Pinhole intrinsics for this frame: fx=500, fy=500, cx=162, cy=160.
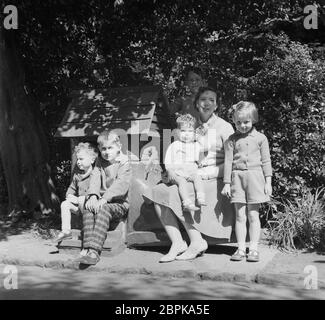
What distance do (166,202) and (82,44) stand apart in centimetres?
453

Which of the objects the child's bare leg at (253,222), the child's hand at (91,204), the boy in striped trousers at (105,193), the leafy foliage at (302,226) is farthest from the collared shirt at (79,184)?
the leafy foliage at (302,226)

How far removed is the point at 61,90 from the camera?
8680 millimetres

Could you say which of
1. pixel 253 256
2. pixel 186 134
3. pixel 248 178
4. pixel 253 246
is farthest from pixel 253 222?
pixel 186 134

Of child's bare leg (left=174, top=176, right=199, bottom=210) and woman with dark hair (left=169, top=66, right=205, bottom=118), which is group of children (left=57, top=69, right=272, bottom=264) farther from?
woman with dark hair (left=169, top=66, right=205, bottom=118)

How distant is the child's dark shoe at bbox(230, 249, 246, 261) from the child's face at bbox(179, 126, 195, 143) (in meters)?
1.36

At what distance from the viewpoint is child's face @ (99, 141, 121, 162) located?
5.94 m

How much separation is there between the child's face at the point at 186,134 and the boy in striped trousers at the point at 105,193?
0.77 metres

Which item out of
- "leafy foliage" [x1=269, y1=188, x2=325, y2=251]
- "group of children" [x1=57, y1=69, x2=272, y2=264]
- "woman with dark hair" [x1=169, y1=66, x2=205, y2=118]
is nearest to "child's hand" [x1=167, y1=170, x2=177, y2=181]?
"group of children" [x1=57, y1=69, x2=272, y2=264]

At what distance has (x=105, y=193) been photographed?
5.78 meters

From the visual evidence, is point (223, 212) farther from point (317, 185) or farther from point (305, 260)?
point (317, 185)

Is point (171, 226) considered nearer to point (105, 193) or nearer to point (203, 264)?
point (203, 264)

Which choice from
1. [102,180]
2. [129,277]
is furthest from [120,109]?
[129,277]

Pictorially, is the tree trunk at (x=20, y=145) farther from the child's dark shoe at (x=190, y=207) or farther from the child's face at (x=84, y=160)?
the child's dark shoe at (x=190, y=207)

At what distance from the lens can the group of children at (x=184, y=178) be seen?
5414 mm
